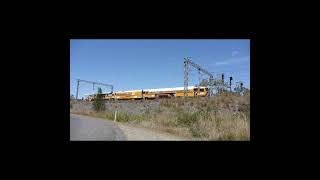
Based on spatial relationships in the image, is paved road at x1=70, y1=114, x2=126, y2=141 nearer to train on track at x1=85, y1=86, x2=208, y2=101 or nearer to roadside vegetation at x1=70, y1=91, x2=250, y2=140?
roadside vegetation at x1=70, y1=91, x2=250, y2=140

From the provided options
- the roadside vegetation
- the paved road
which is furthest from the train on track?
the paved road

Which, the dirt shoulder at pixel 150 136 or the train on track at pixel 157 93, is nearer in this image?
the dirt shoulder at pixel 150 136

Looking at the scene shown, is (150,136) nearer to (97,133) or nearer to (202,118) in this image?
(97,133)

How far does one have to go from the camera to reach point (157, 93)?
127 feet

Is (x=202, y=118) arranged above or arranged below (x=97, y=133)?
above

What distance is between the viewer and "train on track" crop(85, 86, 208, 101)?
3438cm

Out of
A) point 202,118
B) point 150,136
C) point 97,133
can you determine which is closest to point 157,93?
point 202,118

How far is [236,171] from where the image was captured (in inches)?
207

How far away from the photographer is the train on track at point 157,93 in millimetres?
34375

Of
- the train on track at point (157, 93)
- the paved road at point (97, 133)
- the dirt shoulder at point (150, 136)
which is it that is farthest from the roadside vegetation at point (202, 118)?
the train on track at point (157, 93)

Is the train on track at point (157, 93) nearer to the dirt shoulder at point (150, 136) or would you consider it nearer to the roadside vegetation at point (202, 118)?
the roadside vegetation at point (202, 118)
